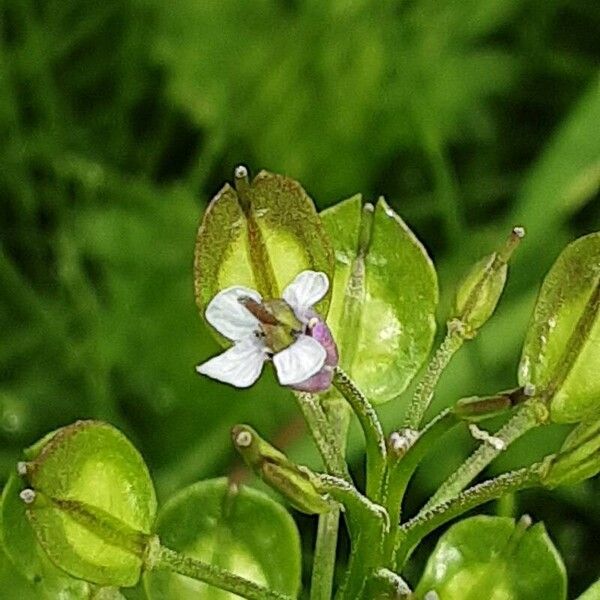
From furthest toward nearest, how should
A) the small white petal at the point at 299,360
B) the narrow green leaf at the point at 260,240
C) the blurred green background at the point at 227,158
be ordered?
the blurred green background at the point at 227,158, the narrow green leaf at the point at 260,240, the small white petal at the point at 299,360

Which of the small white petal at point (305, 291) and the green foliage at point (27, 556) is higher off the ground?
the small white petal at point (305, 291)

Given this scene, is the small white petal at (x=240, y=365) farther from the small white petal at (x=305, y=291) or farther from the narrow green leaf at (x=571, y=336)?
the narrow green leaf at (x=571, y=336)

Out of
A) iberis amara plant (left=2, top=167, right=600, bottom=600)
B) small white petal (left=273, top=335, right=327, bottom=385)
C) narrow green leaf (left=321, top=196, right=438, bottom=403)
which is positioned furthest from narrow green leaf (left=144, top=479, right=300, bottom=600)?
small white petal (left=273, top=335, right=327, bottom=385)

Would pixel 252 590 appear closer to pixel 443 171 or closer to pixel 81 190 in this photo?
pixel 443 171

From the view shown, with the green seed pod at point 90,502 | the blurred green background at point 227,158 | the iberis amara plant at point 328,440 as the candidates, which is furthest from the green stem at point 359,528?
the blurred green background at point 227,158

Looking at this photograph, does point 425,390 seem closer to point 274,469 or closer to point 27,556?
point 274,469

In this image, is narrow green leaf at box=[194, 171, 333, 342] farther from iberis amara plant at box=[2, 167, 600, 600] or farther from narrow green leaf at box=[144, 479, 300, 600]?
narrow green leaf at box=[144, 479, 300, 600]

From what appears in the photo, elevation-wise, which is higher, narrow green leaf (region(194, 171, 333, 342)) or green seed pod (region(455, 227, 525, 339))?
narrow green leaf (region(194, 171, 333, 342))
